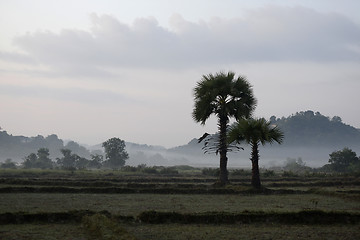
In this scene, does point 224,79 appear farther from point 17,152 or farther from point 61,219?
point 17,152

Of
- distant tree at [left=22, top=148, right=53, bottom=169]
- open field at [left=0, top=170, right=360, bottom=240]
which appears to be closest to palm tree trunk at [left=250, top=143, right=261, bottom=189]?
open field at [left=0, top=170, right=360, bottom=240]

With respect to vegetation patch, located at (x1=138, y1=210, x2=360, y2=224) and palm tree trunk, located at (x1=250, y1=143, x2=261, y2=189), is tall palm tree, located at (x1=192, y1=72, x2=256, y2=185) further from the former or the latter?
vegetation patch, located at (x1=138, y1=210, x2=360, y2=224)

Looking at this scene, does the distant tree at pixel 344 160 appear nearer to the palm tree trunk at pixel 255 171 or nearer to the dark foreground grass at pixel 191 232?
the palm tree trunk at pixel 255 171

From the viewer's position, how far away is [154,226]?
37.4ft

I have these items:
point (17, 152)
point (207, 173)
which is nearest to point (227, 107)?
point (207, 173)

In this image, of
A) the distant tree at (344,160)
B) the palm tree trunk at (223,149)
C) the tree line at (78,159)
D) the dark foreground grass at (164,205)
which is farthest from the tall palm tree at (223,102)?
the tree line at (78,159)

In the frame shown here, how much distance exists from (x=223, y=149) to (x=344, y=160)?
34839 millimetres

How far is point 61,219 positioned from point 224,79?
16204mm

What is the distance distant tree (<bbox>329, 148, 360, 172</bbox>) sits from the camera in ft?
172

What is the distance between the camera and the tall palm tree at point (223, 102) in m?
25.0

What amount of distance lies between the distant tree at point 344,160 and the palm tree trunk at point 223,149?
108 feet

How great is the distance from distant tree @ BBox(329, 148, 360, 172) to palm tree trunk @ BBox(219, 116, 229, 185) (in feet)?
108

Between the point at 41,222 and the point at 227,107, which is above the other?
the point at 227,107

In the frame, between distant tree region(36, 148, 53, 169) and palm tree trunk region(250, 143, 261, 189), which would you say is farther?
distant tree region(36, 148, 53, 169)
